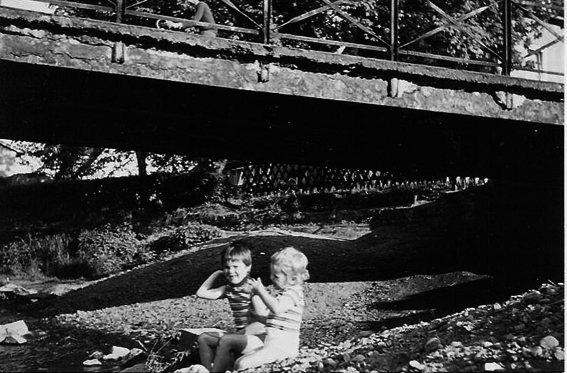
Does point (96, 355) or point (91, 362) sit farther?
point (96, 355)

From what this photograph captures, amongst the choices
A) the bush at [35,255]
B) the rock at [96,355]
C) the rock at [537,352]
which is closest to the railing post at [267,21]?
the rock at [96,355]

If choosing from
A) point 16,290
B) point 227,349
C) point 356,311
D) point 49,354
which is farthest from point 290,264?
point 16,290

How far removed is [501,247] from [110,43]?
6.58 metres

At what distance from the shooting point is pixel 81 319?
821 centimetres

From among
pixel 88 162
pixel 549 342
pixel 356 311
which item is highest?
pixel 88 162

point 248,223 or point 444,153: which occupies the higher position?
point 444,153

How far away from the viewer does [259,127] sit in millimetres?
7750

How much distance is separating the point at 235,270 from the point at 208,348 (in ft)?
1.80

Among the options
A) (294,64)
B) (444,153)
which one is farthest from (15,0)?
(444,153)

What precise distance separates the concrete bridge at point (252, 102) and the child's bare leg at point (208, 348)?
2130mm

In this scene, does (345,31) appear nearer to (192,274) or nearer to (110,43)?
(192,274)

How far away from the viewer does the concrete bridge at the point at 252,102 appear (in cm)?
562

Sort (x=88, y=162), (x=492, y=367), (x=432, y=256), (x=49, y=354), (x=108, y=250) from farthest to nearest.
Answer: (x=88, y=162), (x=108, y=250), (x=432, y=256), (x=49, y=354), (x=492, y=367)

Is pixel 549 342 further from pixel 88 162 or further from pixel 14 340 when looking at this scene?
pixel 88 162
